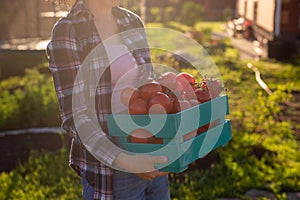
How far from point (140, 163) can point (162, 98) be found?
28 centimetres

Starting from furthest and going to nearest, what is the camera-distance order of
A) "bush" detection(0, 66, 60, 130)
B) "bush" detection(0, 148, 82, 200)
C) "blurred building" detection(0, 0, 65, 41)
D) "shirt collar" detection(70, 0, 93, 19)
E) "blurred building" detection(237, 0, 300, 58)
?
"blurred building" detection(0, 0, 65, 41), "blurred building" detection(237, 0, 300, 58), "bush" detection(0, 66, 60, 130), "bush" detection(0, 148, 82, 200), "shirt collar" detection(70, 0, 93, 19)

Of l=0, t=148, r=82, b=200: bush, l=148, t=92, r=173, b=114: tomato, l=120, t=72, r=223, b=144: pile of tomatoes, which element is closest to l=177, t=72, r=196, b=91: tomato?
l=120, t=72, r=223, b=144: pile of tomatoes

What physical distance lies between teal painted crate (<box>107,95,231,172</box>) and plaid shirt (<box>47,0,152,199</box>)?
0.07 metres

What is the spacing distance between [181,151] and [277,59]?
37.4 ft

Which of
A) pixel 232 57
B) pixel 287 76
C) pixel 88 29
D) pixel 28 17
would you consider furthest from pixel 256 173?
pixel 28 17

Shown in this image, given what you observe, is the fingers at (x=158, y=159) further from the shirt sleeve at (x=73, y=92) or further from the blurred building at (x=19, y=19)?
the blurred building at (x=19, y=19)

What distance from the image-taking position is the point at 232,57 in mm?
12812

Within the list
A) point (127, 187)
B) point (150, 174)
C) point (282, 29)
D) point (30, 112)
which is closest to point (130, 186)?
point (127, 187)

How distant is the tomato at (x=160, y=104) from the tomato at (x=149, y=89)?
34 millimetres

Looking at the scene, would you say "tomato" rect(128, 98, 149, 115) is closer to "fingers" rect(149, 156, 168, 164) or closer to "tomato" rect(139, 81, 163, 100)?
"tomato" rect(139, 81, 163, 100)

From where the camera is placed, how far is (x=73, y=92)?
6.54 ft

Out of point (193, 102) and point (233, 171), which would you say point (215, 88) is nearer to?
point (193, 102)

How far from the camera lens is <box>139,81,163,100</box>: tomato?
2.02 metres

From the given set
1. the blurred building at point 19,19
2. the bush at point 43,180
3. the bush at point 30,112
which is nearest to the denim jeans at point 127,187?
the bush at point 43,180
